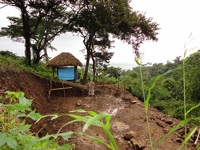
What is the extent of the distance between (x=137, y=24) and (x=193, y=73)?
5.22 metres

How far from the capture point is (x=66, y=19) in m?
14.6

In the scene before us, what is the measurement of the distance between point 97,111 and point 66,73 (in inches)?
198

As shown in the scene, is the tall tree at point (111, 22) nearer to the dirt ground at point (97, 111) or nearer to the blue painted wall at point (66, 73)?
the blue painted wall at point (66, 73)

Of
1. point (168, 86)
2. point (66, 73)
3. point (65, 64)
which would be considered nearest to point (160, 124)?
point (65, 64)

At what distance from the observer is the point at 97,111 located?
892 cm

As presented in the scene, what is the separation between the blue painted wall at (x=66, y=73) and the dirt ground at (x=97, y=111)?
207 cm

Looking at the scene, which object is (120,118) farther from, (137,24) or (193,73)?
(137,24)

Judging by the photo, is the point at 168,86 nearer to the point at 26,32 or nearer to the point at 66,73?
the point at 66,73

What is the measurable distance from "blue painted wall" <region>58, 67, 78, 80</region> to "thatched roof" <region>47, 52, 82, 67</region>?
513 mm

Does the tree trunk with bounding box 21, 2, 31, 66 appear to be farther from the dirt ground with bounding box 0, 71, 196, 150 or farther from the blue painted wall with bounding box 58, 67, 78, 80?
the dirt ground with bounding box 0, 71, 196, 150

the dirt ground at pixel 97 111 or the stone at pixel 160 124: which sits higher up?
the dirt ground at pixel 97 111

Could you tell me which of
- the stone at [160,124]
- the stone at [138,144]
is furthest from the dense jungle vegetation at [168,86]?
the stone at [138,144]

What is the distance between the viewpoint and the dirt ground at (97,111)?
20.3 ft

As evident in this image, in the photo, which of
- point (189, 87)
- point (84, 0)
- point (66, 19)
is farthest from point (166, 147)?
point (66, 19)
